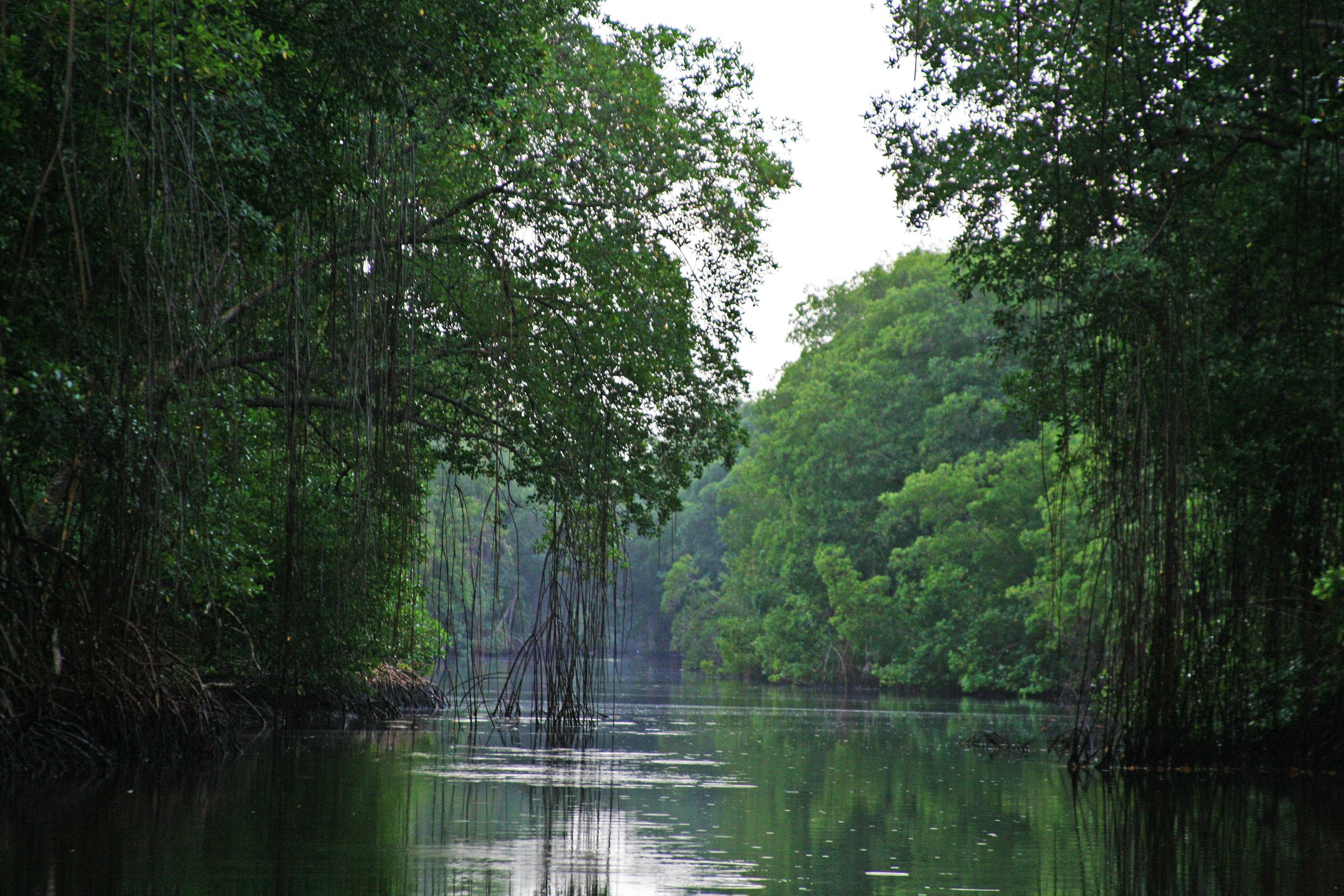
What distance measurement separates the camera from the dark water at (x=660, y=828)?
6.60m

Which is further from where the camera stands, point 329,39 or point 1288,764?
point 1288,764

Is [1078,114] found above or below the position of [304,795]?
above

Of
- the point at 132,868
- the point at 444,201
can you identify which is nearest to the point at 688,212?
the point at 444,201

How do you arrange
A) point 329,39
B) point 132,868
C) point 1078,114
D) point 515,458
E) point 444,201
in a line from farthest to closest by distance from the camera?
1. point 515,458
2. point 444,201
3. point 1078,114
4. point 329,39
5. point 132,868

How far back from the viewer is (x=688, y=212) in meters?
19.0

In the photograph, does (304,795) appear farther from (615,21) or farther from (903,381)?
(903,381)

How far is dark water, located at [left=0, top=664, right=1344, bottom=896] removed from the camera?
6.60 metres

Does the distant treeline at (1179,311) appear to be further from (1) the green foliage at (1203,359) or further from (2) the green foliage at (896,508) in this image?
(2) the green foliage at (896,508)

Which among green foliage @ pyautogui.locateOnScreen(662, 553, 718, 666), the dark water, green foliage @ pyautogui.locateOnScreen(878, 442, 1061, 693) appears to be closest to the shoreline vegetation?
the dark water

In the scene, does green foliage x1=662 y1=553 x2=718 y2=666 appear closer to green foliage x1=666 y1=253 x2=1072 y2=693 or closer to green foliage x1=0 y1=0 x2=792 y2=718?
green foliage x1=666 y1=253 x2=1072 y2=693

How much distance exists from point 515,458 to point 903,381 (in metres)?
25.4

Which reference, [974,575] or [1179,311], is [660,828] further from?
[974,575]

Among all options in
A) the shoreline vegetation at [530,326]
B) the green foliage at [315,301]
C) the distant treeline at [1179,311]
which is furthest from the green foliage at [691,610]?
the distant treeline at [1179,311]

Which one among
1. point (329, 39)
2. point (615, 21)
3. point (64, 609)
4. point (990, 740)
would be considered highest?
point (615, 21)
